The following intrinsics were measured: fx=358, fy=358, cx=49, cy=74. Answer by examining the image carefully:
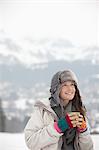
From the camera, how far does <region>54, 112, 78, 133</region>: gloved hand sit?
2184 millimetres

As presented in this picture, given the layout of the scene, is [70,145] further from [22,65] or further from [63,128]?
[22,65]

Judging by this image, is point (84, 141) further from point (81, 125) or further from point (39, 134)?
point (39, 134)

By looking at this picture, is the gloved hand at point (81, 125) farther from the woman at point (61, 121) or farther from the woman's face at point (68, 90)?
the woman's face at point (68, 90)

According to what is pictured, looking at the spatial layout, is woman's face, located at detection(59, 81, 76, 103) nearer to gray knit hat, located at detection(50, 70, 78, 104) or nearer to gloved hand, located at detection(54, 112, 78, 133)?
gray knit hat, located at detection(50, 70, 78, 104)

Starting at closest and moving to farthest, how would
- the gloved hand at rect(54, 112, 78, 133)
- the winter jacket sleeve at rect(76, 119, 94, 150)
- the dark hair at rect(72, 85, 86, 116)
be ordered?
1. the gloved hand at rect(54, 112, 78, 133)
2. the winter jacket sleeve at rect(76, 119, 94, 150)
3. the dark hair at rect(72, 85, 86, 116)

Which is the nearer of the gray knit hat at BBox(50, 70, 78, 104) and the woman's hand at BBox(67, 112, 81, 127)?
the woman's hand at BBox(67, 112, 81, 127)

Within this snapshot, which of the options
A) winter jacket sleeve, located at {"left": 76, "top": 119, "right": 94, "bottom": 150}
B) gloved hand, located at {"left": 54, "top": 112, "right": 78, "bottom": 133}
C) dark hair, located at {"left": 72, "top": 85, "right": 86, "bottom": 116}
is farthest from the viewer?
dark hair, located at {"left": 72, "top": 85, "right": 86, "bottom": 116}

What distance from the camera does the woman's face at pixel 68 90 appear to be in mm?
2336

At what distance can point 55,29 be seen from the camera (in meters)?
5.14

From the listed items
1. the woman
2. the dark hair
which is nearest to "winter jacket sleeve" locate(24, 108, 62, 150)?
the woman

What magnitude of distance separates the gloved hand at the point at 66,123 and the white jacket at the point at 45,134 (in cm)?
3

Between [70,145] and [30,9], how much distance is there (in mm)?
3211

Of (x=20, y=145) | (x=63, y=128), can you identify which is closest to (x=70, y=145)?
(x=63, y=128)

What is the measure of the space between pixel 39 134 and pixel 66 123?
19cm
